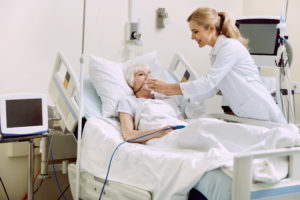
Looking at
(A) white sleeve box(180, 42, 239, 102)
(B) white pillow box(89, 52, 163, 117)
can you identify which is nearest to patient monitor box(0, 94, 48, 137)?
(B) white pillow box(89, 52, 163, 117)

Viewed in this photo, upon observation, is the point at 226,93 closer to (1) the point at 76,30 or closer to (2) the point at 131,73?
(2) the point at 131,73

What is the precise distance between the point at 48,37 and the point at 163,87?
1074mm

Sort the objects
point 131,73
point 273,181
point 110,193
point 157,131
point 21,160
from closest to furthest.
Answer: point 273,181, point 110,193, point 157,131, point 131,73, point 21,160

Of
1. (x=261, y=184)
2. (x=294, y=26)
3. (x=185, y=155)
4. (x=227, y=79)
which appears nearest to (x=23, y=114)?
(x=185, y=155)

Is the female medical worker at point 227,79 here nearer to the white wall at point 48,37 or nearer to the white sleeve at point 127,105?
the white sleeve at point 127,105

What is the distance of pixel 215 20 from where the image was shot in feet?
8.92

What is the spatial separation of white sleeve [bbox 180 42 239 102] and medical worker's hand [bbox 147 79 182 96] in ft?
0.14

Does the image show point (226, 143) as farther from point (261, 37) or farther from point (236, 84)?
point (261, 37)

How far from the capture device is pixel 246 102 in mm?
2689

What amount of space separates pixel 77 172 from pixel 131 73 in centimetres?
84

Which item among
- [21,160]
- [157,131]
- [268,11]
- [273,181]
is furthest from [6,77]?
[268,11]

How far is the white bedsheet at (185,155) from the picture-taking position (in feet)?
5.89

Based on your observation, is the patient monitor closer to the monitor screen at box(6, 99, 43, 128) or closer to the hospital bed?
the monitor screen at box(6, 99, 43, 128)

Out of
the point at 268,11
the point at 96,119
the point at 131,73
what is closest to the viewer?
the point at 96,119
